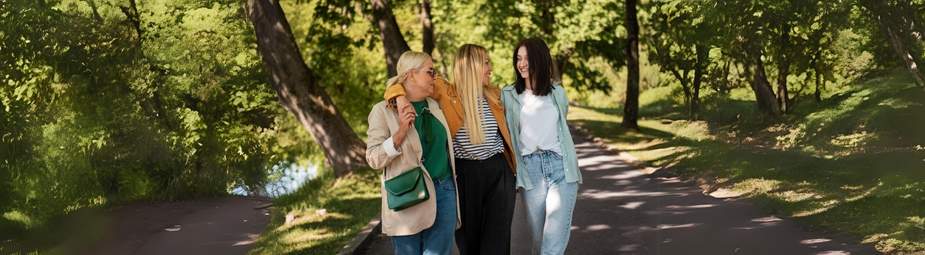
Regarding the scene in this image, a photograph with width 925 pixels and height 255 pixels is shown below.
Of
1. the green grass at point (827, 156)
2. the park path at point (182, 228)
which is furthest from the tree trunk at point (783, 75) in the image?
the park path at point (182, 228)

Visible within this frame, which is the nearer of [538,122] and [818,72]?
[538,122]

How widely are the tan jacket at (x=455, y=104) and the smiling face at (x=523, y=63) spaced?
0.21m

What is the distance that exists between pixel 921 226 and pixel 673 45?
17.8 m

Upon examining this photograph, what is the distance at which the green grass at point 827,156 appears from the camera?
1131 centimetres

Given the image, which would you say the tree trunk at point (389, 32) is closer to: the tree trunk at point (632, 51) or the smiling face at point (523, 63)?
the tree trunk at point (632, 51)

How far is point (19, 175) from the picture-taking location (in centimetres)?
1036

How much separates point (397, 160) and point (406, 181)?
14cm

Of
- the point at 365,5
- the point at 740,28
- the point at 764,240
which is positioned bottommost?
the point at 764,240

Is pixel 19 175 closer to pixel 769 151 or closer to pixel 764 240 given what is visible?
pixel 764 240

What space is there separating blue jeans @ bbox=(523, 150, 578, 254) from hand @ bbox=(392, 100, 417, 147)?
55.5 inches

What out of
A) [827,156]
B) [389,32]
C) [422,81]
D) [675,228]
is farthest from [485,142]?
[389,32]

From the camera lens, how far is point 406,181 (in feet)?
20.2

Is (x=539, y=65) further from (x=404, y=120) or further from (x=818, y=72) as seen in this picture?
(x=818, y=72)

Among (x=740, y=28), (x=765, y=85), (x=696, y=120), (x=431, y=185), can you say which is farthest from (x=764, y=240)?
(x=696, y=120)
